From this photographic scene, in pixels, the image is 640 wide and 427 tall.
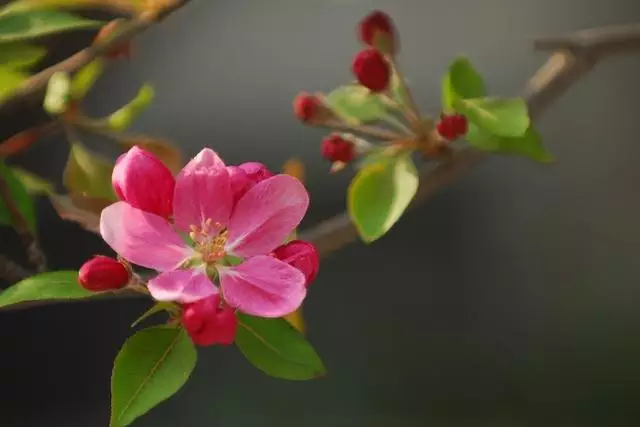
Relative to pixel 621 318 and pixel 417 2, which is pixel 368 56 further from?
pixel 621 318

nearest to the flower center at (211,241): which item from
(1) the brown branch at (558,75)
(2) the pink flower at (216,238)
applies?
(2) the pink flower at (216,238)

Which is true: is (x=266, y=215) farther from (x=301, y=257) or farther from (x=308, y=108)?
(x=308, y=108)

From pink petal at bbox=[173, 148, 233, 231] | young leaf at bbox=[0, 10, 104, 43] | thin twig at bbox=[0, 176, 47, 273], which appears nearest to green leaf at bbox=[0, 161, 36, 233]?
thin twig at bbox=[0, 176, 47, 273]

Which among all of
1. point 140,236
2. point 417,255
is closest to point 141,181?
point 140,236

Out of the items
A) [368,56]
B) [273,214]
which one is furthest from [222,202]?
[368,56]

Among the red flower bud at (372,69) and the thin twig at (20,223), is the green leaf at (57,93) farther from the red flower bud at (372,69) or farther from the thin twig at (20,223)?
the red flower bud at (372,69)

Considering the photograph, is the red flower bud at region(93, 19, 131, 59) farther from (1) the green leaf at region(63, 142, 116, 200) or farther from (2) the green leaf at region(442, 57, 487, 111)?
(2) the green leaf at region(442, 57, 487, 111)
